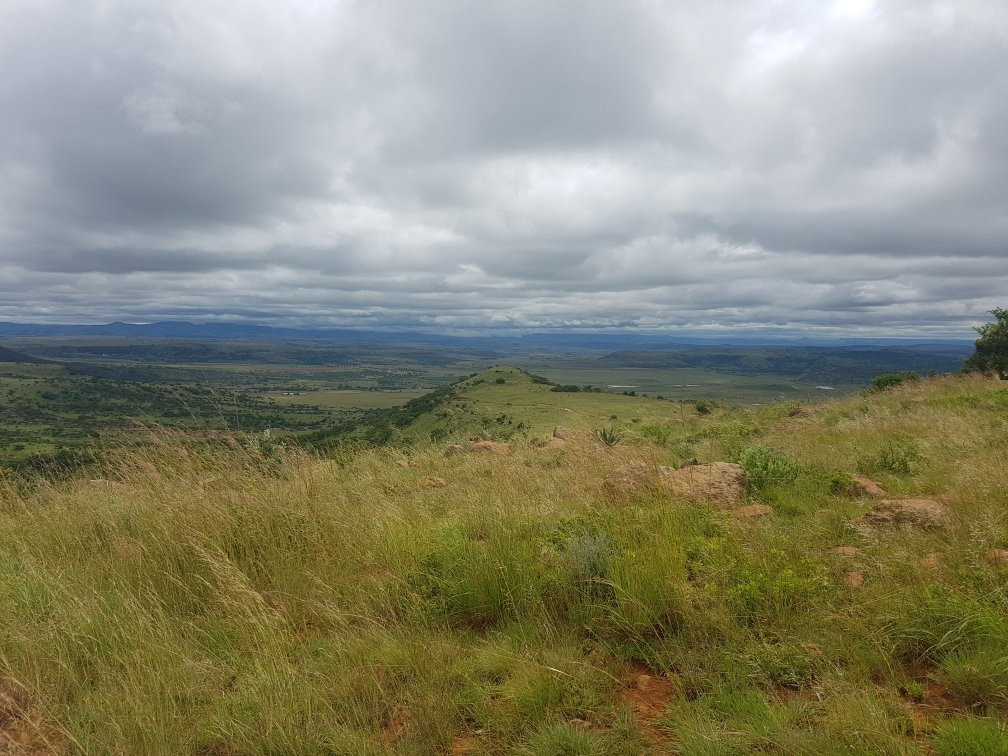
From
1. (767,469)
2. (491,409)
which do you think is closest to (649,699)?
(767,469)

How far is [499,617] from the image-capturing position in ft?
13.3

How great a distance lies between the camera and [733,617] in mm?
3533

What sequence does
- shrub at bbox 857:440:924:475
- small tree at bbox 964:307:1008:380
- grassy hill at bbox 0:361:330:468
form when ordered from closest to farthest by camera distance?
shrub at bbox 857:440:924:475, small tree at bbox 964:307:1008:380, grassy hill at bbox 0:361:330:468

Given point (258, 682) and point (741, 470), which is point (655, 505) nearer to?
point (741, 470)

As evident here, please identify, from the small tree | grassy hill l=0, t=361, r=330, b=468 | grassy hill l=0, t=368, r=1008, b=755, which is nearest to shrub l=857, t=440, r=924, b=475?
grassy hill l=0, t=368, r=1008, b=755

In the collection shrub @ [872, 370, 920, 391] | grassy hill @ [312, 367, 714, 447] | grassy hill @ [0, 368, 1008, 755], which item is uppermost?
shrub @ [872, 370, 920, 391]

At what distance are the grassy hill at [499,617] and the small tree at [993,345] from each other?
4058cm

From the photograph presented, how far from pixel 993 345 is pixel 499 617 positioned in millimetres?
48802

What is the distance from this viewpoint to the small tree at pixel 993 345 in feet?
118

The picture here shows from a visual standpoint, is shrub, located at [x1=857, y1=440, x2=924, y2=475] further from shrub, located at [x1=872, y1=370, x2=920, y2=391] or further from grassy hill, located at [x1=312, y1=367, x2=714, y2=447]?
grassy hill, located at [x1=312, y1=367, x2=714, y2=447]

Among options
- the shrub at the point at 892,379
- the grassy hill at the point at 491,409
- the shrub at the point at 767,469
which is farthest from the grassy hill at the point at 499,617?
the grassy hill at the point at 491,409

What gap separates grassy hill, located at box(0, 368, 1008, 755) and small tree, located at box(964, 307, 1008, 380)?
40.6m

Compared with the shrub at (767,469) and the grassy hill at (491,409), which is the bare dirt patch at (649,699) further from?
the grassy hill at (491,409)

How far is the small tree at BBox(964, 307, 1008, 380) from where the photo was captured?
36.1 metres
